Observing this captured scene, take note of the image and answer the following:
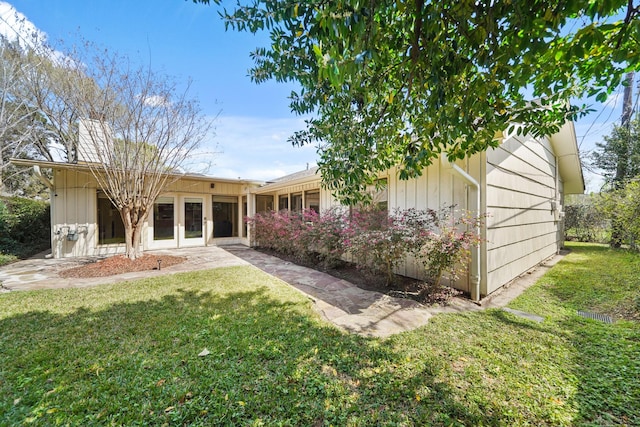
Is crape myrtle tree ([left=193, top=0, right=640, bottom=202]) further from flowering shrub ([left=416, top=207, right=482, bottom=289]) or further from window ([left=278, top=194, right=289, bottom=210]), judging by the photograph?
window ([left=278, top=194, right=289, bottom=210])

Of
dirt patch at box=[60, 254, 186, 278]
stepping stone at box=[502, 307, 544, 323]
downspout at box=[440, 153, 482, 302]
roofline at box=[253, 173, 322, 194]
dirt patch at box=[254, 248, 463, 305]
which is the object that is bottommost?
stepping stone at box=[502, 307, 544, 323]

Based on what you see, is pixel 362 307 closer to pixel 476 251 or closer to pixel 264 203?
pixel 476 251

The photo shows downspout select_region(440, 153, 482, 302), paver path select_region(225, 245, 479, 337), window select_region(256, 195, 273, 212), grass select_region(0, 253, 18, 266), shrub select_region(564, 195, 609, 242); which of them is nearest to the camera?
paver path select_region(225, 245, 479, 337)

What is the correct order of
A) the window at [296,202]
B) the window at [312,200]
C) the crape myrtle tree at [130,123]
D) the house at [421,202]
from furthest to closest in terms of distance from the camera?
the window at [296,202], the window at [312,200], the crape myrtle tree at [130,123], the house at [421,202]

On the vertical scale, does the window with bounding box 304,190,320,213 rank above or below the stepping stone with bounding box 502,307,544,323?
above

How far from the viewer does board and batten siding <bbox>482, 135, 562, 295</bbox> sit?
189 inches


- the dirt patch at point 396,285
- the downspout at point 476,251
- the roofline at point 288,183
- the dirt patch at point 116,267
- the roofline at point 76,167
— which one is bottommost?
the dirt patch at point 396,285

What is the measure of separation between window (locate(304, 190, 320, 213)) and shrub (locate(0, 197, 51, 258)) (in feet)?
32.0

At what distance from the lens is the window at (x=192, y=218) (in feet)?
35.6

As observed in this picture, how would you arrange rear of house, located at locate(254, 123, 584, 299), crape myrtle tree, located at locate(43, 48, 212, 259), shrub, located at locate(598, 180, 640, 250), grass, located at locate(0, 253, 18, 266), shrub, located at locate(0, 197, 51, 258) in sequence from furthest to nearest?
shrub, located at locate(0, 197, 51, 258) → grass, located at locate(0, 253, 18, 266) → crape myrtle tree, located at locate(43, 48, 212, 259) → shrub, located at locate(598, 180, 640, 250) → rear of house, located at locate(254, 123, 584, 299)

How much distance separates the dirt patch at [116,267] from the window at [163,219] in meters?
3.04

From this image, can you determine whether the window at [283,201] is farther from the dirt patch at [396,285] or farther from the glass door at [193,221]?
the dirt patch at [396,285]

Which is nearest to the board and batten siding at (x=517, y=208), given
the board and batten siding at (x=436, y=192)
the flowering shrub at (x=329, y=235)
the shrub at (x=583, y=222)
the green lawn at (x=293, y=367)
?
the board and batten siding at (x=436, y=192)

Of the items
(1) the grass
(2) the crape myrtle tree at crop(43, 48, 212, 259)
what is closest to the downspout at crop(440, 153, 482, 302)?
(2) the crape myrtle tree at crop(43, 48, 212, 259)
